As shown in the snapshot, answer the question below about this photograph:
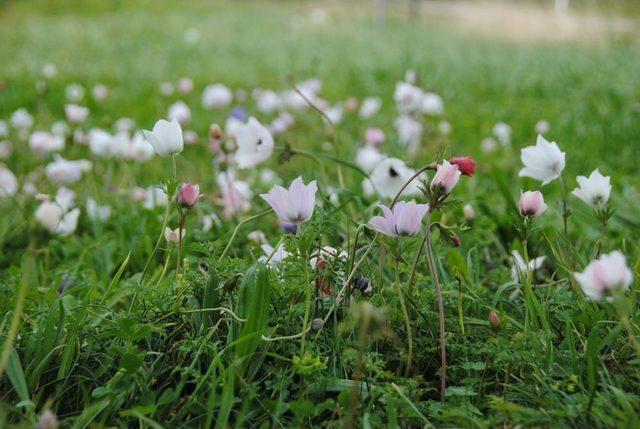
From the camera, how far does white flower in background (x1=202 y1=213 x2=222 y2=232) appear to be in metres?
1.90

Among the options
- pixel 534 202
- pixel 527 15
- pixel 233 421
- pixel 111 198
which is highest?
pixel 534 202

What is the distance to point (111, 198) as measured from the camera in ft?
7.94

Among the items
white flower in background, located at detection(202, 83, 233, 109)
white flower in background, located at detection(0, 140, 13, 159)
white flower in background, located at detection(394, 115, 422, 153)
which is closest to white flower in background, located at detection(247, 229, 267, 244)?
white flower in background, located at detection(394, 115, 422, 153)

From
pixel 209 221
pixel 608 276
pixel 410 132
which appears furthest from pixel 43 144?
pixel 608 276

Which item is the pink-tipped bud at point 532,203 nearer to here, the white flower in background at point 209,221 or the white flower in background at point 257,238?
the white flower in background at point 257,238

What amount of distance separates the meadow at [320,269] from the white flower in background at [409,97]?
0.6 inches

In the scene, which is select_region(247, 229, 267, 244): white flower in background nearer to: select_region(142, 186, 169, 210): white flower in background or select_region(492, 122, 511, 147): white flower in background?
select_region(142, 186, 169, 210): white flower in background

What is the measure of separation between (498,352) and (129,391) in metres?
0.62

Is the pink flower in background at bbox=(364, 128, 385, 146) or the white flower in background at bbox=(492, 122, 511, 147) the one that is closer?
the pink flower in background at bbox=(364, 128, 385, 146)

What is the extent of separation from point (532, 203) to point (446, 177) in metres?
0.24

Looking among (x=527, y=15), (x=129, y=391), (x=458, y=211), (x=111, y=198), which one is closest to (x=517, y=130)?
(x=458, y=211)

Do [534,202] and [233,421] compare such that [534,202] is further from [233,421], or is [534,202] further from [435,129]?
[435,129]

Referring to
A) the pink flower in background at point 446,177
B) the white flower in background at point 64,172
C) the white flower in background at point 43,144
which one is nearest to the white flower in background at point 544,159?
the pink flower in background at point 446,177

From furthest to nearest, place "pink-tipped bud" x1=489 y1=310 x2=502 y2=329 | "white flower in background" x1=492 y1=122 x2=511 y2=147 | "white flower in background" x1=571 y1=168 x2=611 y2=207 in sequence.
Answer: "white flower in background" x1=492 y1=122 x2=511 y2=147, "white flower in background" x1=571 y1=168 x2=611 y2=207, "pink-tipped bud" x1=489 y1=310 x2=502 y2=329
